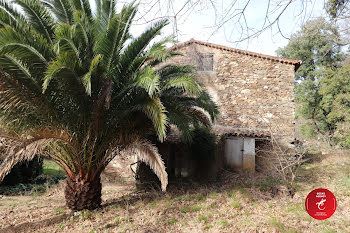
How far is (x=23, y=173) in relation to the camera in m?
9.55

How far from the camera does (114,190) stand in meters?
8.82

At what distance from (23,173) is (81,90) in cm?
641

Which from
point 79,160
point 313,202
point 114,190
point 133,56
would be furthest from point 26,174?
point 313,202

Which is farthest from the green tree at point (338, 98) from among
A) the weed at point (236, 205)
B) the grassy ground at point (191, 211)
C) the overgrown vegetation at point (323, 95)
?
the weed at point (236, 205)

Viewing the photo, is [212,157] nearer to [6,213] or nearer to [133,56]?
[133,56]

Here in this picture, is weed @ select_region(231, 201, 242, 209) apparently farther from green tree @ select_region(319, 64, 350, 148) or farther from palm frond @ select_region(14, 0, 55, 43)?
green tree @ select_region(319, 64, 350, 148)

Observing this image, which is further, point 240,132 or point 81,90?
point 240,132

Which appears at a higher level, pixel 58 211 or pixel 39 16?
pixel 39 16

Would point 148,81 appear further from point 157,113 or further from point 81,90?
point 81,90

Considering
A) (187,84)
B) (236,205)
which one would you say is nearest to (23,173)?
(187,84)

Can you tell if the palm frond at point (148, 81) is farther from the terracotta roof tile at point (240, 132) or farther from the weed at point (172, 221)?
the terracotta roof tile at point (240, 132)

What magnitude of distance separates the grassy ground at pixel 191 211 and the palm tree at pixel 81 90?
2.28 ft

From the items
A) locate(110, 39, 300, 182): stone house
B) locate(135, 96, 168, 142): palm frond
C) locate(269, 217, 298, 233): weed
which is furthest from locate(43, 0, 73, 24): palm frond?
locate(269, 217, 298, 233): weed

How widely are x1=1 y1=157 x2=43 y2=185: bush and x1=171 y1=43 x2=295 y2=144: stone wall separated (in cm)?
801
